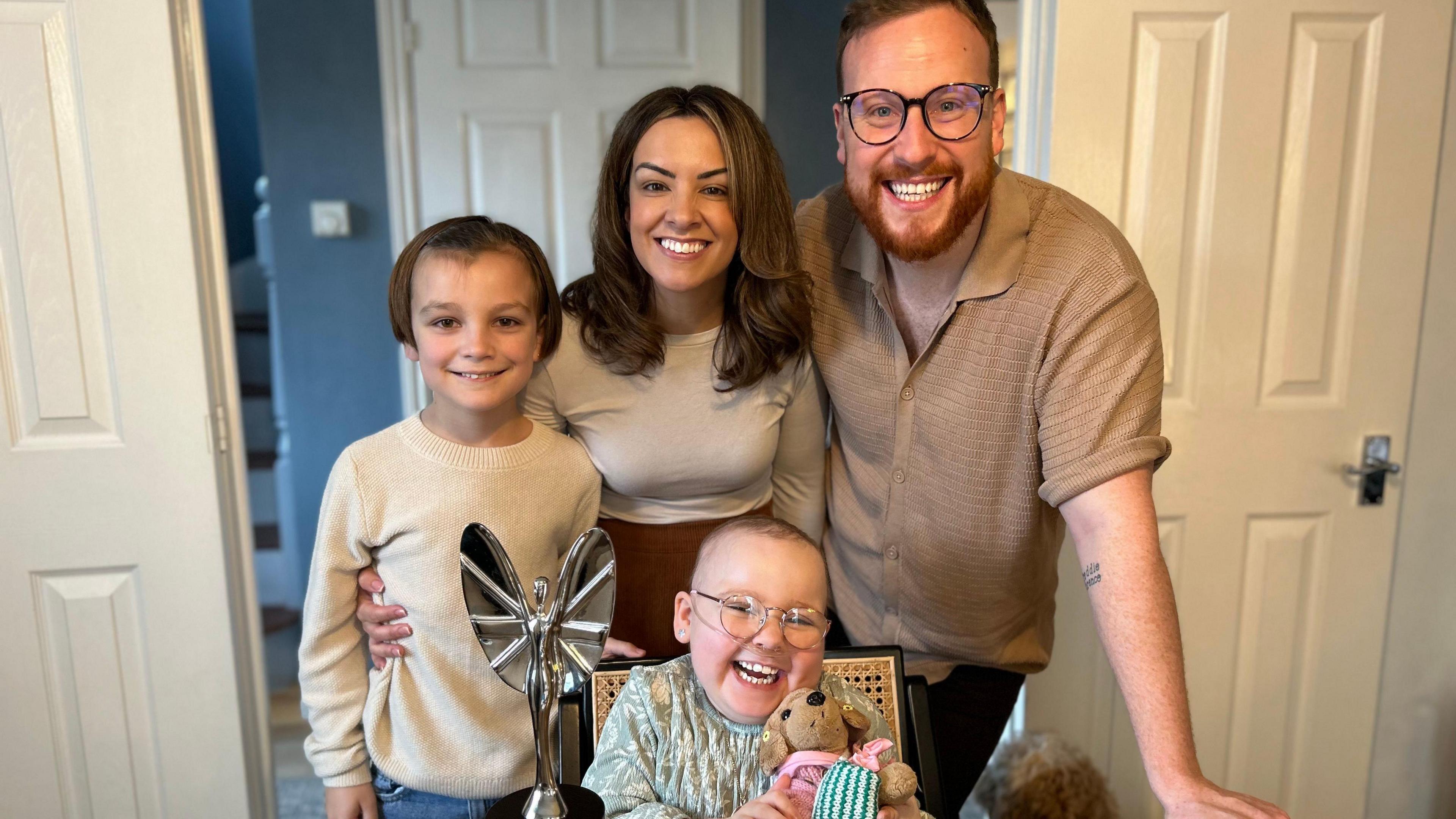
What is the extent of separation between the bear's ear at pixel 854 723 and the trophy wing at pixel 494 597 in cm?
34

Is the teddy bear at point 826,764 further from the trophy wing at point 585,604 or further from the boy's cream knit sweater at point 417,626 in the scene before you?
the boy's cream knit sweater at point 417,626

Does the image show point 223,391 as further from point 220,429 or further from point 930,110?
point 930,110

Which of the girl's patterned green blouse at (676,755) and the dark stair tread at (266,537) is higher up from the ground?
the girl's patterned green blouse at (676,755)

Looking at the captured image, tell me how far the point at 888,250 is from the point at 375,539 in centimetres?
80

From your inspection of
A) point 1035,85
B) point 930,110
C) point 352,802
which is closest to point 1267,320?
point 1035,85

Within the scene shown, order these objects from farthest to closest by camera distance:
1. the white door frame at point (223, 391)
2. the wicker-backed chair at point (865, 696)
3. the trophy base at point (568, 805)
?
the white door frame at point (223, 391), the wicker-backed chair at point (865, 696), the trophy base at point (568, 805)

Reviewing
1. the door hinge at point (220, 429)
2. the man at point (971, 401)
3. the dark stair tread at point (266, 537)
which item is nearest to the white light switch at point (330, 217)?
the dark stair tread at point (266, 537)

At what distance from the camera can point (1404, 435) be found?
72.9 inches

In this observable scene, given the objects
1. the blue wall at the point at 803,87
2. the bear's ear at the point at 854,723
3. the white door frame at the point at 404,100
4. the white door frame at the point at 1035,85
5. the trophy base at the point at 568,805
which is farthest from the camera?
the blue wall at the point at 803,87

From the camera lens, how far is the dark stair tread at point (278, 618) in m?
3.37

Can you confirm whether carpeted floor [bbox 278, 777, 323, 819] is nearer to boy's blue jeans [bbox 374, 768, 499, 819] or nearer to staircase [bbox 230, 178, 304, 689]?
staircase [bbox 230, 178, 304, 689]

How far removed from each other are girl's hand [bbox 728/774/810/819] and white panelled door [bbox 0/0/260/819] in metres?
1.21

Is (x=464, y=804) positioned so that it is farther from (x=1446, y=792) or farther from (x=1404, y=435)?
(x=1446, y=792)

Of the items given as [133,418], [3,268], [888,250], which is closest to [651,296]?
[888,250]
